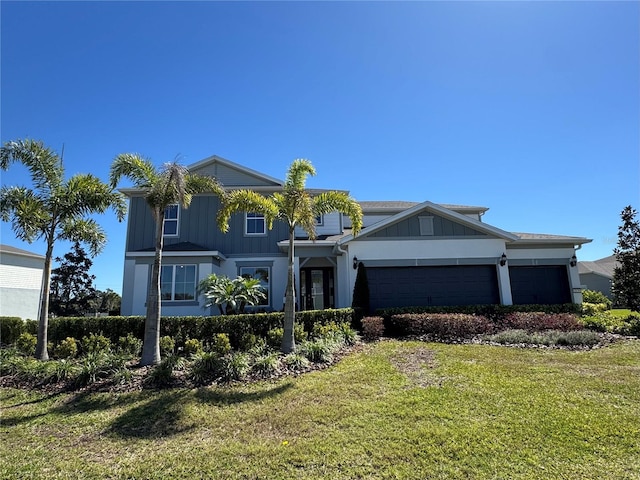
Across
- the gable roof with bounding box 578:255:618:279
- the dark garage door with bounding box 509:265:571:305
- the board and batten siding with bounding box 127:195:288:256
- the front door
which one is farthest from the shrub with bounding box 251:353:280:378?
the gable roof with bounding box 578:255:618:279

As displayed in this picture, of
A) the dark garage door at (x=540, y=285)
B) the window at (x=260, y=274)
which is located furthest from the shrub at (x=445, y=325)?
the window at (x=260, y=274)

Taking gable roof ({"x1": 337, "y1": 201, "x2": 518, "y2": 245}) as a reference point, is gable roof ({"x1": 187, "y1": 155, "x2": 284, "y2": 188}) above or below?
above

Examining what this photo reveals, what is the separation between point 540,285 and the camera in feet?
53.1

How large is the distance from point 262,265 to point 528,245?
12520 millimetres

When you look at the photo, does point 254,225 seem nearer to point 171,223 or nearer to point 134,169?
point 171,223

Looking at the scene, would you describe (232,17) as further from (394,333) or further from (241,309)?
(394,333)

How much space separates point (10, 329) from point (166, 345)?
819cm

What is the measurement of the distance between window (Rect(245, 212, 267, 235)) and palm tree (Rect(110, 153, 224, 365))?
832 centimetres

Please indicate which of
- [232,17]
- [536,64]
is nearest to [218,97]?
[232,17]

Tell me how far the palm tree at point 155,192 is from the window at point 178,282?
694cm

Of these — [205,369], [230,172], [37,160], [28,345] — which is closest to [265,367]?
[205,369]

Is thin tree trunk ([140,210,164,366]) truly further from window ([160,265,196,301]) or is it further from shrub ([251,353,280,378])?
window ([160,265,196,301])

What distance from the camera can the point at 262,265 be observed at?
57.2ft

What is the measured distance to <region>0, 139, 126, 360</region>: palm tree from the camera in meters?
9.66
